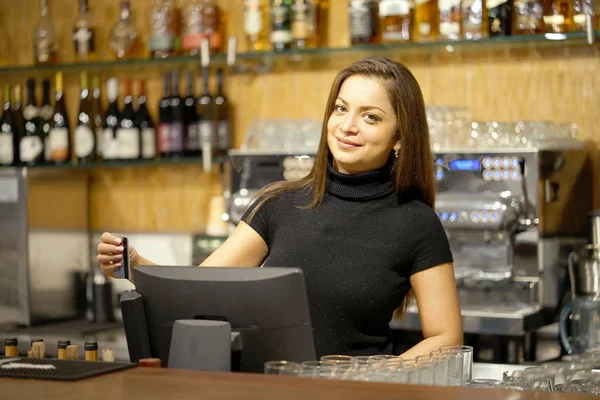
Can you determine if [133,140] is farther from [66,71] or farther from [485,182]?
[485,182]

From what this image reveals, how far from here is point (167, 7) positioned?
4.43 meters

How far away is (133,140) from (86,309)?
31.1 inches

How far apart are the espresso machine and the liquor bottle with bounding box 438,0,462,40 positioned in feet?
1.91

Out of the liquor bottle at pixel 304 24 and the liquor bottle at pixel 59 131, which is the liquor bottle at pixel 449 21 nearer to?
the liquor bottle at pixel 304 24

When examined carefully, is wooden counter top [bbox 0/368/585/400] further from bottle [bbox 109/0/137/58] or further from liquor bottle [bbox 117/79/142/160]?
bottle [bbox 109/0/137/58]

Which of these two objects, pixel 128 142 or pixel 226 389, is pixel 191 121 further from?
pixel 226 389

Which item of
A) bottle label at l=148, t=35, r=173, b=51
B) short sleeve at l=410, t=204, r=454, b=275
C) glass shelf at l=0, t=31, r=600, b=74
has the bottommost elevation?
short sleeve at l=410, t=204, r=454, b=275

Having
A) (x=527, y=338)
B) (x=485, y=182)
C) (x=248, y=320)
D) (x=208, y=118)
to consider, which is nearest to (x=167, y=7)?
(x=208, y=118)

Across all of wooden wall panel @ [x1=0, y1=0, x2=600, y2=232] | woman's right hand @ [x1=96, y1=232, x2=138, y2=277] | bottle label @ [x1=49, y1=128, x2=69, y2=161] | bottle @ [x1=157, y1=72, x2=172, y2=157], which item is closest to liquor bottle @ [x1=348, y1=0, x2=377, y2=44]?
wooden wall panel @ [x1=0, y1=0, x2=600, y2=232]

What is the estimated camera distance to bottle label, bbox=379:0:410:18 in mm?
3863

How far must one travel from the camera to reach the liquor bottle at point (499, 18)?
3770 millimetres

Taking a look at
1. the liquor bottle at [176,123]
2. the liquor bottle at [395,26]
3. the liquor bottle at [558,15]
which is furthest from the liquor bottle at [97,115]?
the liquor bottle at [558,15]

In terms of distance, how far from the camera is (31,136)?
15.1 feet

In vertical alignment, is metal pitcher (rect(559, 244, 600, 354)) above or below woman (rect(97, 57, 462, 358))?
below
